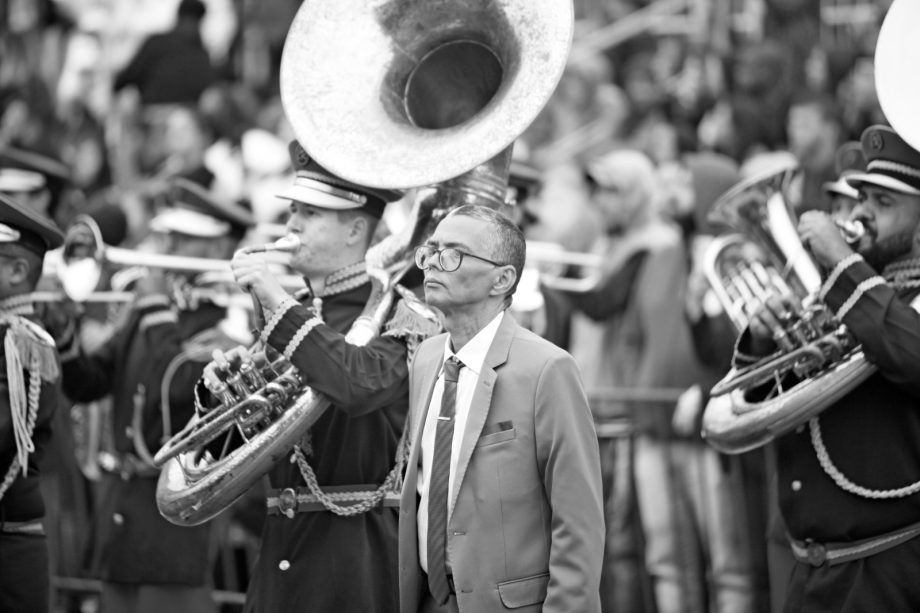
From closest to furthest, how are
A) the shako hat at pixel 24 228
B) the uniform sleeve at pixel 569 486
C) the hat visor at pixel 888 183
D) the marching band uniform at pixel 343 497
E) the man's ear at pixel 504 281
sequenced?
1. the uniform sleeve at pixel 569 486
2. the man's ear at pixel 504 281
3. the marching band uniform at pixel 343 497
4. the hat visor at pixel 888 183
5. the shako hat at pixel 24 228

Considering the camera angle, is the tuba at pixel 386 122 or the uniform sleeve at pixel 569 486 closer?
the uniform sleeve at pixel 569 486

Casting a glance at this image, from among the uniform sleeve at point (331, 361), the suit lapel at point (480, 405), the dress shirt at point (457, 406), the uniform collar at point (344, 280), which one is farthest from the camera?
the uniform collar at point (344, 280)

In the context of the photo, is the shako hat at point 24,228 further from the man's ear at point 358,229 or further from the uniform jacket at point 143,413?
the man's ear at point 358,229

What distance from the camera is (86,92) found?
17.2 meters

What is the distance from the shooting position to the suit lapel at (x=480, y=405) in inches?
198

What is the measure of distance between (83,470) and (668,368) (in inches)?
150

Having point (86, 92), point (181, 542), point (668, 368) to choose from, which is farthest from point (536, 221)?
point (86, 92)

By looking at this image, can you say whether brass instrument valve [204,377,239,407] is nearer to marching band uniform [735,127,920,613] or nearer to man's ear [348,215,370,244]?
man's ear [348,215,370,244]

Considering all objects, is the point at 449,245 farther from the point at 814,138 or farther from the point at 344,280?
the point at 814,138

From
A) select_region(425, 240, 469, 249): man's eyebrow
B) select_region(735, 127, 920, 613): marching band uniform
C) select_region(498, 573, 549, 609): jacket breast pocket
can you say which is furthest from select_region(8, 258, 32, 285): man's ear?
select_region(735, 127, 920, 613): marching band uniform

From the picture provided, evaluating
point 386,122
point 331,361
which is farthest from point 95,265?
point 331,361

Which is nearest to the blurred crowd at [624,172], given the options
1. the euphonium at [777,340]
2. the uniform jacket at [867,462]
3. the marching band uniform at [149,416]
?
the marching band uniform at [149,416]

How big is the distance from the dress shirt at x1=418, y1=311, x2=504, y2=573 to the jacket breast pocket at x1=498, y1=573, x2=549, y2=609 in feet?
1.14

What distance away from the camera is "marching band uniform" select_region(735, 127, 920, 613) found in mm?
5941
